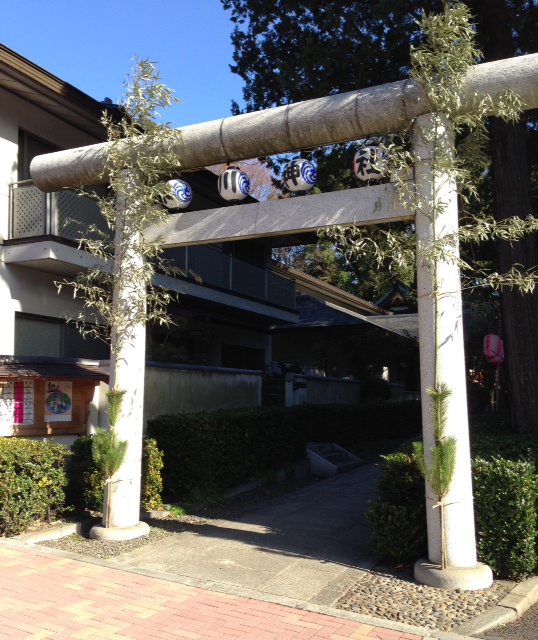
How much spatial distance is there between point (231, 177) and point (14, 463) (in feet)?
13.6

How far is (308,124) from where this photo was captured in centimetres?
712

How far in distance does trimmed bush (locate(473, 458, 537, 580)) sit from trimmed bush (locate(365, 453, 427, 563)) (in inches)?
23.4

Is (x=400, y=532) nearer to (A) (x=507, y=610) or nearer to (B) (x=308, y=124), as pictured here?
(A) (x=507, y=610)

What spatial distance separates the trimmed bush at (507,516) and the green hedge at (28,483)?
4.80 meters

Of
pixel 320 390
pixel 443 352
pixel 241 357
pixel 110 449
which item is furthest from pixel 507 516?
pixel 241 357

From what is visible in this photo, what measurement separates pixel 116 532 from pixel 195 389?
15.0ft

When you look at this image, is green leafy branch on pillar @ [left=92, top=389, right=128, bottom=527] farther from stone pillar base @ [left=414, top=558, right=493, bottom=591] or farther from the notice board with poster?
stone pillar base @ [left=414, top=558, right=493, bottom=591]

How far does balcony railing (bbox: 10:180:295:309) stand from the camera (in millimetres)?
11008

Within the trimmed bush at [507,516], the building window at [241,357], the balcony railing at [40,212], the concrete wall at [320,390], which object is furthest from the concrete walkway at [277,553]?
the building window at [241,357]

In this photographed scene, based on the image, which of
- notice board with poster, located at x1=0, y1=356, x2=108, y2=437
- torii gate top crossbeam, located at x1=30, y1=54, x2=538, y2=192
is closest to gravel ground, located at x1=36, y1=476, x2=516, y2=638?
notice board with poster, located at x1=0, y1=356, x2=108, y2=437

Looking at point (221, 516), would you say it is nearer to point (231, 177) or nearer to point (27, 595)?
point (27, 595)

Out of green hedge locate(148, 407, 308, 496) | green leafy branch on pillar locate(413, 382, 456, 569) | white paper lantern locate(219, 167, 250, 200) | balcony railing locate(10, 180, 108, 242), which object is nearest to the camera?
green leafy branch on pillar locate(413, 382, 456, 569)

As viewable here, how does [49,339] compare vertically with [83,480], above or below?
above

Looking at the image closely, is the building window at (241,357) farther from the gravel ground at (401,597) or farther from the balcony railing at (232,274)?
the gravel ground at (401,597)
